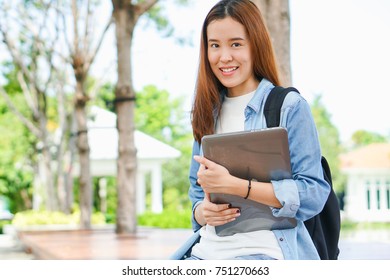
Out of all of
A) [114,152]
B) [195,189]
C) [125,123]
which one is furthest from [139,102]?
[195,189]

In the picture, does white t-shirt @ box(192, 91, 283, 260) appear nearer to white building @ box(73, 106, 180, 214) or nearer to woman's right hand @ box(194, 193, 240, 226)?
woman's right hand @ box(194, 193, 240, 226)

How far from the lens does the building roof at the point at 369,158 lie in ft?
57.0

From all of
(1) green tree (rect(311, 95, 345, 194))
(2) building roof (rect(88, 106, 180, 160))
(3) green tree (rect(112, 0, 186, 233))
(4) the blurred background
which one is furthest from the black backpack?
(1) green tree (rect(311, 95, 345, 194))

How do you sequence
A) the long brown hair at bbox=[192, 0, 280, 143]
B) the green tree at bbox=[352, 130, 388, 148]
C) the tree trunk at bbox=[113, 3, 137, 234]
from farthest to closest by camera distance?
the green tree at bbox=[352, 130, 388, 148] < the tree trunk at bbox=[113, 3, 137, 234] < the long brown hair at bbox=[192, 0, 280, 143]

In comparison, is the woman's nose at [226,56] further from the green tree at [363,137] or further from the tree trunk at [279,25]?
the green tree at [363,137]

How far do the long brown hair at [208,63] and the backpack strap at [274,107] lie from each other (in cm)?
7

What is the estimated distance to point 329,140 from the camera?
21.4 meters

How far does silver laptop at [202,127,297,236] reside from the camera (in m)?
1.56

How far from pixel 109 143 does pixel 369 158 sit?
5.79 metres

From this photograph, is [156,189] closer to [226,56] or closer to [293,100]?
[226,56]

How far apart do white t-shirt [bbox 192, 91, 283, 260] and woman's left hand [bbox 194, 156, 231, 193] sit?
11 centimetres
